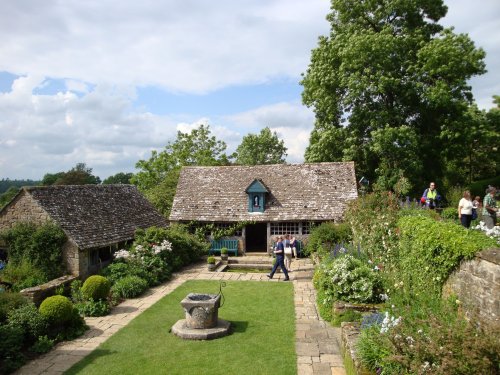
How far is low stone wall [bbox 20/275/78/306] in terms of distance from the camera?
40.8ft

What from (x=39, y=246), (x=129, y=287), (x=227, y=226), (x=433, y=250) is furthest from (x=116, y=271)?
(x=433, y=250)

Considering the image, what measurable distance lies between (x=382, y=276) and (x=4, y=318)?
1080cm

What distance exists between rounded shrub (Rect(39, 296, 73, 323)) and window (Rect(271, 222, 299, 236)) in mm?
14292

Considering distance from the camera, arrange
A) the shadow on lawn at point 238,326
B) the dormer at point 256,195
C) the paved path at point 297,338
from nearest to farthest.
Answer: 1. the paved path at point 297,338
2. the shadow on lawn at point 238,326
3. the dormer at point 256,195

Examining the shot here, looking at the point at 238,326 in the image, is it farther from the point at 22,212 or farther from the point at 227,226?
the point at 227,226

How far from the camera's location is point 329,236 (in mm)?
20469

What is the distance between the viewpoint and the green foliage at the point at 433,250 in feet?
27.0

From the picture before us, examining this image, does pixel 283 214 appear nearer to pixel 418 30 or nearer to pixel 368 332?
pixel 418 30

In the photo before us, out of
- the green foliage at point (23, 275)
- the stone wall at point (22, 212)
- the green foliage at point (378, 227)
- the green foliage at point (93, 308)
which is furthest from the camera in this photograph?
the stone wall at point (22, 212)

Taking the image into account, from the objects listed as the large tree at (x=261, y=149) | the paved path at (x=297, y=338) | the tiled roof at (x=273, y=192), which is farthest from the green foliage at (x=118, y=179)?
the paved path at (x=297, y=338)

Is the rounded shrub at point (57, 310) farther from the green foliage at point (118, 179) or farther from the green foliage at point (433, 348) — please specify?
the green foliage at point (118, 179)

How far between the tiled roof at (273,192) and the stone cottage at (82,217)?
394 cm

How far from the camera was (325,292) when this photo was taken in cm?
1252

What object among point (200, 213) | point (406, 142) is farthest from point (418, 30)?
point (200, 213)
